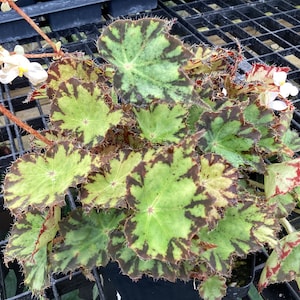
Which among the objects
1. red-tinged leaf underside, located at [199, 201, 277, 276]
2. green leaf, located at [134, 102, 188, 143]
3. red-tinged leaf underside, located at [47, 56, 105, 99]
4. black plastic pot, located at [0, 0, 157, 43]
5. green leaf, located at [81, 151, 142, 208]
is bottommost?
red-tinged leaf underside, located at [199, 201, 277, 276]

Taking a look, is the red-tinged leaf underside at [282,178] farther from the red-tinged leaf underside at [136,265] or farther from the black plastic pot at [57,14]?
the black plastic pot at [57,14]

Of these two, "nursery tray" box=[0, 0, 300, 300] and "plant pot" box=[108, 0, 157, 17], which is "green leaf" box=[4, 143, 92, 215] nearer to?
"nursery tray" box=[0, 0, 300, 300]

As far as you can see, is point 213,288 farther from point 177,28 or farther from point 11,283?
point 177,28

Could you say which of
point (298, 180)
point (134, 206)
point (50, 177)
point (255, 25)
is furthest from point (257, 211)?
point (255, 25)

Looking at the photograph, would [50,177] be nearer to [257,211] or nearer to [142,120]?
[142,120]

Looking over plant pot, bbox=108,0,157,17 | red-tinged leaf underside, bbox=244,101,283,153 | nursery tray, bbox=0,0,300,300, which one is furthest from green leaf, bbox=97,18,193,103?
plant pot, bbox=108,0,157,17

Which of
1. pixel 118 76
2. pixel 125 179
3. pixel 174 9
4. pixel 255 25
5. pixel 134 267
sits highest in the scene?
pixel 174 9
